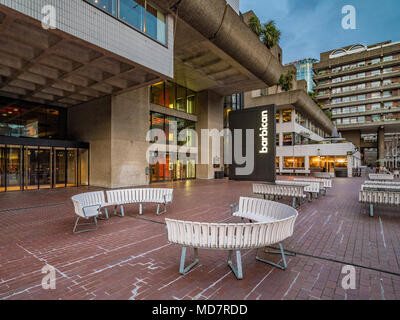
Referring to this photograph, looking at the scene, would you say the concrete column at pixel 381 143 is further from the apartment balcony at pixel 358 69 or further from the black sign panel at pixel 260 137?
the black sign panel at pixel 260 137

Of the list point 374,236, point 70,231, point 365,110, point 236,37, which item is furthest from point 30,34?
point 365,110

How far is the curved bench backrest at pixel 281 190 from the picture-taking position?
345 inches

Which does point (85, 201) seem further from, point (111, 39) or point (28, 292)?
point (111, 39)

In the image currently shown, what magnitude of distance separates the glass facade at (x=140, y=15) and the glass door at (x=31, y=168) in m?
10.7

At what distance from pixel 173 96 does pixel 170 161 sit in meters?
6.52

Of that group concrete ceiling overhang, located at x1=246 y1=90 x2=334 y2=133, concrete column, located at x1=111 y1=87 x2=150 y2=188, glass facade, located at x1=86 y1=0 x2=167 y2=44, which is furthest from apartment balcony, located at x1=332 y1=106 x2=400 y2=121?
glass facade, located at x1=86 y1=0 x2=167 y2=44

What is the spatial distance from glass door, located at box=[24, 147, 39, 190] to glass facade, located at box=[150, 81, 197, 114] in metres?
9.63

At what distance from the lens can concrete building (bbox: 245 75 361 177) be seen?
29.3 meters

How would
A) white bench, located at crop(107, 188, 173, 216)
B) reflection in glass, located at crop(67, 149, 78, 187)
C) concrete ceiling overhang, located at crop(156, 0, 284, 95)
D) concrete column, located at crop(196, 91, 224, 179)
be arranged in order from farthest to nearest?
concrete column, located at crop(196, 91, 224, 179)
reflection in glass, located at crop(67, 149, 78, 187)
concrete ceiling overhang, located at crop(156, 0, 284, 95)
white bench, located at crop(107, 188, 173, 216)

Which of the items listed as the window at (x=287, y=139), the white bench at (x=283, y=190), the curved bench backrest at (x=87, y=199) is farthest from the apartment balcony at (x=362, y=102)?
the curved bench backrest at (x=87, y=199)

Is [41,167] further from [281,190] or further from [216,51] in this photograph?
[281,190]

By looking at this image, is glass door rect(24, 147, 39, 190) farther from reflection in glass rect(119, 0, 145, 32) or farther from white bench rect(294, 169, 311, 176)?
white bench rect(294, 169, 311, 176)

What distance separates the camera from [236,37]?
14.4 meters

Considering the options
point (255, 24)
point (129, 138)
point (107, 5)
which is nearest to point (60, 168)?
point (129, 138)
